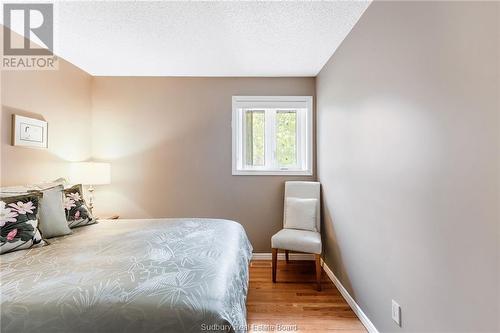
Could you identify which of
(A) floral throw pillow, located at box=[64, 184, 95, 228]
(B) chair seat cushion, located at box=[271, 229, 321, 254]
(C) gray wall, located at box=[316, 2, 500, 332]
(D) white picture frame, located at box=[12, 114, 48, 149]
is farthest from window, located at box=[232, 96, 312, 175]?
(D) white picture frame, located at box=[12, 114, 48, 149]

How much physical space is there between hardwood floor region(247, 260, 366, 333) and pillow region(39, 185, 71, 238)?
171 centimetres

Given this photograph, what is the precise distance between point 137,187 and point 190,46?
198 cm

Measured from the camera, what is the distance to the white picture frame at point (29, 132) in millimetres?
2160

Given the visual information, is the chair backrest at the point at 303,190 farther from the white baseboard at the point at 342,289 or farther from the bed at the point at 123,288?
the bed at the point at 123,288

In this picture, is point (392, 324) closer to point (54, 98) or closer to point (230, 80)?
point (230, 80)

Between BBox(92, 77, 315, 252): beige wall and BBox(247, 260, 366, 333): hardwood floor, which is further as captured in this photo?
BBox(92, 77, 315, 252): beige wall

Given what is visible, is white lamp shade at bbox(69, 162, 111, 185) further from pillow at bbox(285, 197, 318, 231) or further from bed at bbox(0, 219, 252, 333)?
pillow at bbox(285, 197, 318, 231)

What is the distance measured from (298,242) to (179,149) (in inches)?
77.2

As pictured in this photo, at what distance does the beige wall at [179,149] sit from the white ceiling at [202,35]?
9.9 inches

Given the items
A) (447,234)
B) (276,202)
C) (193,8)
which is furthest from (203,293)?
(276,202)

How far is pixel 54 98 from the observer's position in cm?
263

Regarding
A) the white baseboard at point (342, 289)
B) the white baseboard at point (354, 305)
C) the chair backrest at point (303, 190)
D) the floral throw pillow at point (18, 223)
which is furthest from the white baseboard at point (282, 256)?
the floral throw pillow at point (18, 223)

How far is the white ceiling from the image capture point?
1.83m

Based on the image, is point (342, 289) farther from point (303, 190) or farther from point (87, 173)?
point (87, 173)
